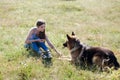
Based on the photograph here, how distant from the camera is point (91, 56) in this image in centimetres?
754

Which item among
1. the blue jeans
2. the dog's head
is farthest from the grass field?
the dog's head

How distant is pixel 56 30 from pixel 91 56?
5.04m

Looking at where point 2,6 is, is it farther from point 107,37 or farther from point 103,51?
point 103,51

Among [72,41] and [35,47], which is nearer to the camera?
[72,41]

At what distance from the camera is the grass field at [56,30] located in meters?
6.81

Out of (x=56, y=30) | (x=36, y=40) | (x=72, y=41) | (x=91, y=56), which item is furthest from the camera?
(x=56, y=30)

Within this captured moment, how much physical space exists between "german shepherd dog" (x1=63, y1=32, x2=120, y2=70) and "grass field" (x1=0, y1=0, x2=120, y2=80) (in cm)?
29

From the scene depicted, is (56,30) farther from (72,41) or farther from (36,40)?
(72,41)

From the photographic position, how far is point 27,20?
1427 centimetres

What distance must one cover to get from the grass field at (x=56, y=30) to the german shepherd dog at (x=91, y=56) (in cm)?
29

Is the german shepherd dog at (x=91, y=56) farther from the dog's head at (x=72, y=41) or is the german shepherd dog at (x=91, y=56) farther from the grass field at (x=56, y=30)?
the grass field at (x=56, y=30)

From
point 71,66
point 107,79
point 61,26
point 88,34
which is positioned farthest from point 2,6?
point 107,79

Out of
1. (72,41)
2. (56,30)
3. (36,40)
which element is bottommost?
(56,30)

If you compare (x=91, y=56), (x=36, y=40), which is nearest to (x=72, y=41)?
(x=91, y=56)
